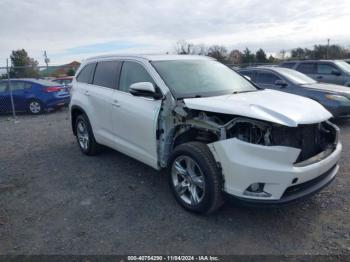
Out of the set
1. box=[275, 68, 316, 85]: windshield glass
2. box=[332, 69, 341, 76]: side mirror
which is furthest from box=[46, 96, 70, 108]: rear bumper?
box=[332, 69, 341, 76]: side mirror

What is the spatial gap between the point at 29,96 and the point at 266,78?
8971mm

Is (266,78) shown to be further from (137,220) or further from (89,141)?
(137,220)

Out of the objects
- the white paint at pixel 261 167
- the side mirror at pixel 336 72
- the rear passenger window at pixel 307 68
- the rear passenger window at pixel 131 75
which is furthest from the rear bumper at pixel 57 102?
the white paint at pixel 261 167

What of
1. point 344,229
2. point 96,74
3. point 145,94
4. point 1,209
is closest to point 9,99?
point 96,74

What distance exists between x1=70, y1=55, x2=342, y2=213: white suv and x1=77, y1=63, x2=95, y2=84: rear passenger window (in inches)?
26.6

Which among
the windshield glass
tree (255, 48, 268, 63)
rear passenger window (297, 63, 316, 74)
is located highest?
tree (255, 48, 268, 63)

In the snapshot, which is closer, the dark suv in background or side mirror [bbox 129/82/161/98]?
side mirror [bbox 129/82/161/98]

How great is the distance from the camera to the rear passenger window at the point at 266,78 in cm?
894

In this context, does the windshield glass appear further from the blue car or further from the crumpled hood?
the blue car

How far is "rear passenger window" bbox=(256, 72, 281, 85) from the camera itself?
29.3 feet

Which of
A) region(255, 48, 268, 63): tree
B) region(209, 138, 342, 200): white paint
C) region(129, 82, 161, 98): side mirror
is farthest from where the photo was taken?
region(255, 48, 268, 63): tree

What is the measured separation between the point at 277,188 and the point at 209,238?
0.88 metres

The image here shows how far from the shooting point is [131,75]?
185 inches

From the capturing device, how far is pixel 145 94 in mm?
3963
